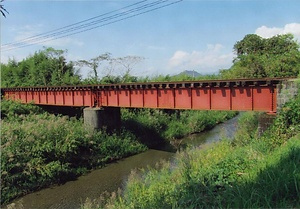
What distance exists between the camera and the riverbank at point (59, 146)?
14.0m

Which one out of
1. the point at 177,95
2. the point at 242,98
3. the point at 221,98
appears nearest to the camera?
the point at 242,98

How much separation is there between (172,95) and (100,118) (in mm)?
6433

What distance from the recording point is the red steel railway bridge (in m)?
14.5

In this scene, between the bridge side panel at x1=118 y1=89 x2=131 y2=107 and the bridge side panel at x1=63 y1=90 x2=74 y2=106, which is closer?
the bridge side panel at x1=118 y1=89 x2=131 y2=107

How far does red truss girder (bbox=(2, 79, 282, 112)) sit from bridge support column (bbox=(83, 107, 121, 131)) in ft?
2.51

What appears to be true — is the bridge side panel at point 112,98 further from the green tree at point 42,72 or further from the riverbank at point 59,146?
the green tree at point 42,72

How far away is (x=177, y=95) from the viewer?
17.8 meters

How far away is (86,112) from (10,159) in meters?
8.53

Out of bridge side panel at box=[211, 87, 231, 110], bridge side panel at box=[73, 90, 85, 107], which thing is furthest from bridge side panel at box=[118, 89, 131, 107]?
bridge side panel at box=[211, 87, 231, 110]

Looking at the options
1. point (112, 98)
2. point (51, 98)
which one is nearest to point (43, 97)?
point (51, 98)

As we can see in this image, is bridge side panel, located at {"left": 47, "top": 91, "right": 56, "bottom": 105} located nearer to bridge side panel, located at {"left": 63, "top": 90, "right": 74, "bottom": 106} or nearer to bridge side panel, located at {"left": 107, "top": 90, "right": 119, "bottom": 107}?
bridge side panel, located at {"left": 63, "top": 90, "right": 74, "bottom": 106}

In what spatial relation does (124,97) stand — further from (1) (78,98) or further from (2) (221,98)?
(2) (221,98)

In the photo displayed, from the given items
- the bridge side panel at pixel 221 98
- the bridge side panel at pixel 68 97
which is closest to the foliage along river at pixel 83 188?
the bridge side panel at pixel 221 98

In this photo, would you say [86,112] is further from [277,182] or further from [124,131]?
[277,182]
